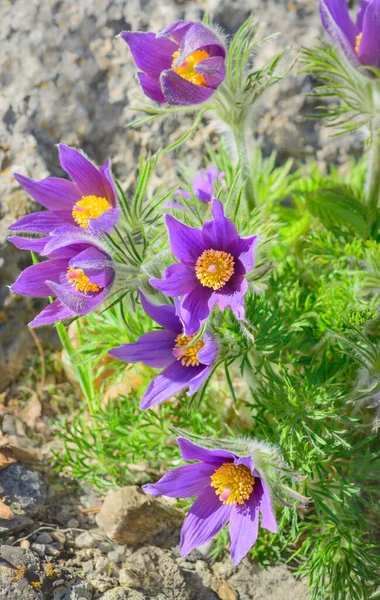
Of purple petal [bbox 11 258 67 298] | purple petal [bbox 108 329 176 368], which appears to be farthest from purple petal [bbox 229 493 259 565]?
purple petal [bbox 11 258 67 298]

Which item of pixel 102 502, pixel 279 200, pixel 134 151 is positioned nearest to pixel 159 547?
pixel 102 502

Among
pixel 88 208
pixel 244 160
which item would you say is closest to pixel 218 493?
pixel 88 208

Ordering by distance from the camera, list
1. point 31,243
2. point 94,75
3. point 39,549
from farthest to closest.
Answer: point 94,75, point 39,549, point 31,243

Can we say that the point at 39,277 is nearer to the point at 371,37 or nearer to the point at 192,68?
the point at 192,68

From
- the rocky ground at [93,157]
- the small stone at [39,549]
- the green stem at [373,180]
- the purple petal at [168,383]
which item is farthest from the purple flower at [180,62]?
the small stone at [39,549]

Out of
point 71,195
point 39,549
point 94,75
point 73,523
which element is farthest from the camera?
point 94,75

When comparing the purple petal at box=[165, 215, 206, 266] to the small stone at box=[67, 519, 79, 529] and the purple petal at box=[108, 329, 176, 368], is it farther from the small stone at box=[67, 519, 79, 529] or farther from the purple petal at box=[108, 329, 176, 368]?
the small stone at box=[67, 519, 79, 529]
